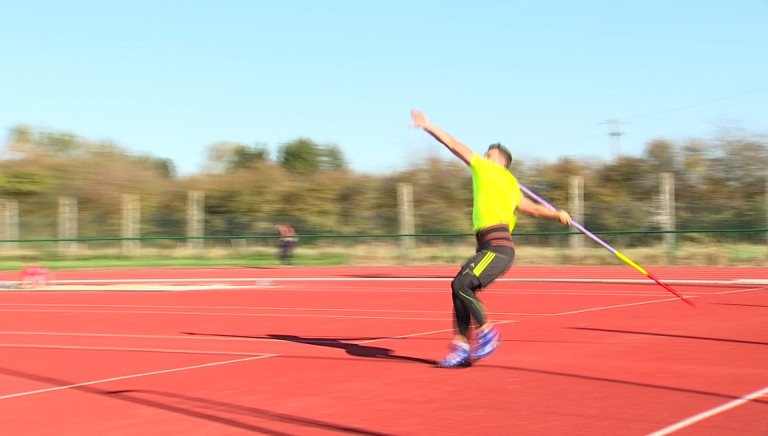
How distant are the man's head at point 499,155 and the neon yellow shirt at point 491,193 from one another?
15 cm

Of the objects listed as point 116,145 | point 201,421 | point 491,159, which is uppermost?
point 116,145

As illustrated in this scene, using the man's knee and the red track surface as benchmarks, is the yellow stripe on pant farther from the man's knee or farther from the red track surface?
the red track surface

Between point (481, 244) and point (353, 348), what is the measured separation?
7.84 ft

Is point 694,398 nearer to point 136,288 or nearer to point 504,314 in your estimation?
point 504,314

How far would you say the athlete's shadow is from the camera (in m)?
8.88

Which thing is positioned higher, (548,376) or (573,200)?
(573,200)

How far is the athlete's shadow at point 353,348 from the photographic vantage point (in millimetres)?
8883

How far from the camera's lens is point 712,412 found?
19.4ft

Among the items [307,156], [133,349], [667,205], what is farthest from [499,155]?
[307,156]

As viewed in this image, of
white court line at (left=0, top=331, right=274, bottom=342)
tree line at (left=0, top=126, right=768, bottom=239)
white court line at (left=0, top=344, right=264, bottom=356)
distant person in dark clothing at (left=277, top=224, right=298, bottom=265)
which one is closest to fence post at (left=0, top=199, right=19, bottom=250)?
tree line at (left=0, top=126, right=768, bottom=239)

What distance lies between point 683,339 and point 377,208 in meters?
36.1

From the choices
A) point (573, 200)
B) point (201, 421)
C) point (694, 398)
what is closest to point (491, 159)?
point (694, 398)

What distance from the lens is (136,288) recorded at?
69.3 ft

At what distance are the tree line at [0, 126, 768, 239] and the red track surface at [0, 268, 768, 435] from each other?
17.3 metres
